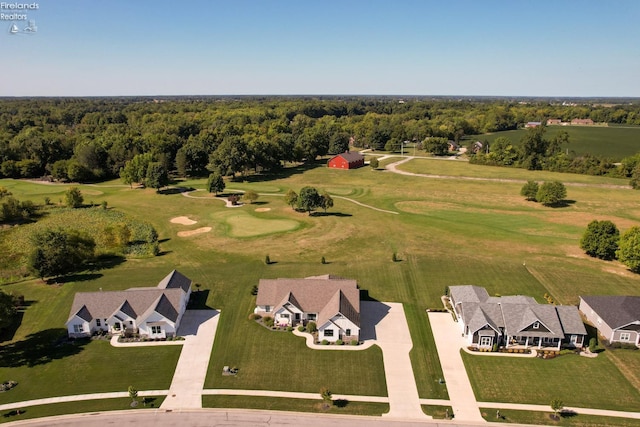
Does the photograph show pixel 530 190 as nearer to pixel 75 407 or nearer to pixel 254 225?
pixel 254 225

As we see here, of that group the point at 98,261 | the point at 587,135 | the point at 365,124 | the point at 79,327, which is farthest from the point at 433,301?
the point at 587,135

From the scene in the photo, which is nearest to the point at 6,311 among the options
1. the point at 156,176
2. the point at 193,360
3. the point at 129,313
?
the point at 129,313

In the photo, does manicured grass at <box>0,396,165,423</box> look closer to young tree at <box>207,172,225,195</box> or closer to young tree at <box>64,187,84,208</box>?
young tree at <box>64,187,84,208</box>

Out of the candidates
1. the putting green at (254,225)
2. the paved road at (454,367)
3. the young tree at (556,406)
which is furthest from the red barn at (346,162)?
the young tree at (556,406)

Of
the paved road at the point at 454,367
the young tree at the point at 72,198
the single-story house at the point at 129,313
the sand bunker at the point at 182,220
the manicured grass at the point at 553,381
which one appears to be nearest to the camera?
the paved road at the point at 454,367

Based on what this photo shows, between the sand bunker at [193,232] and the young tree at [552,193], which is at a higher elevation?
the young tree at [552,193]

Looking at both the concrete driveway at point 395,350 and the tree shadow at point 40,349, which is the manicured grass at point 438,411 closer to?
the concrete driveway at point 395,350

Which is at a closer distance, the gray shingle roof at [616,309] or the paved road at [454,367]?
the paved road at [454,367]

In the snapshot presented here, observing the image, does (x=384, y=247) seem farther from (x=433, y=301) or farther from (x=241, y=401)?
(x=241, y=401)

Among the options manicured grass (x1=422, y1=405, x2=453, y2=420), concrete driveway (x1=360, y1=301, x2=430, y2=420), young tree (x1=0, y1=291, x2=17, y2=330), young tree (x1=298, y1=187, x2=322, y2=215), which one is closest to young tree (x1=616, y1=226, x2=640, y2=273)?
concrete driveway (x1=360, y1=301, x2=430, y2=420)
